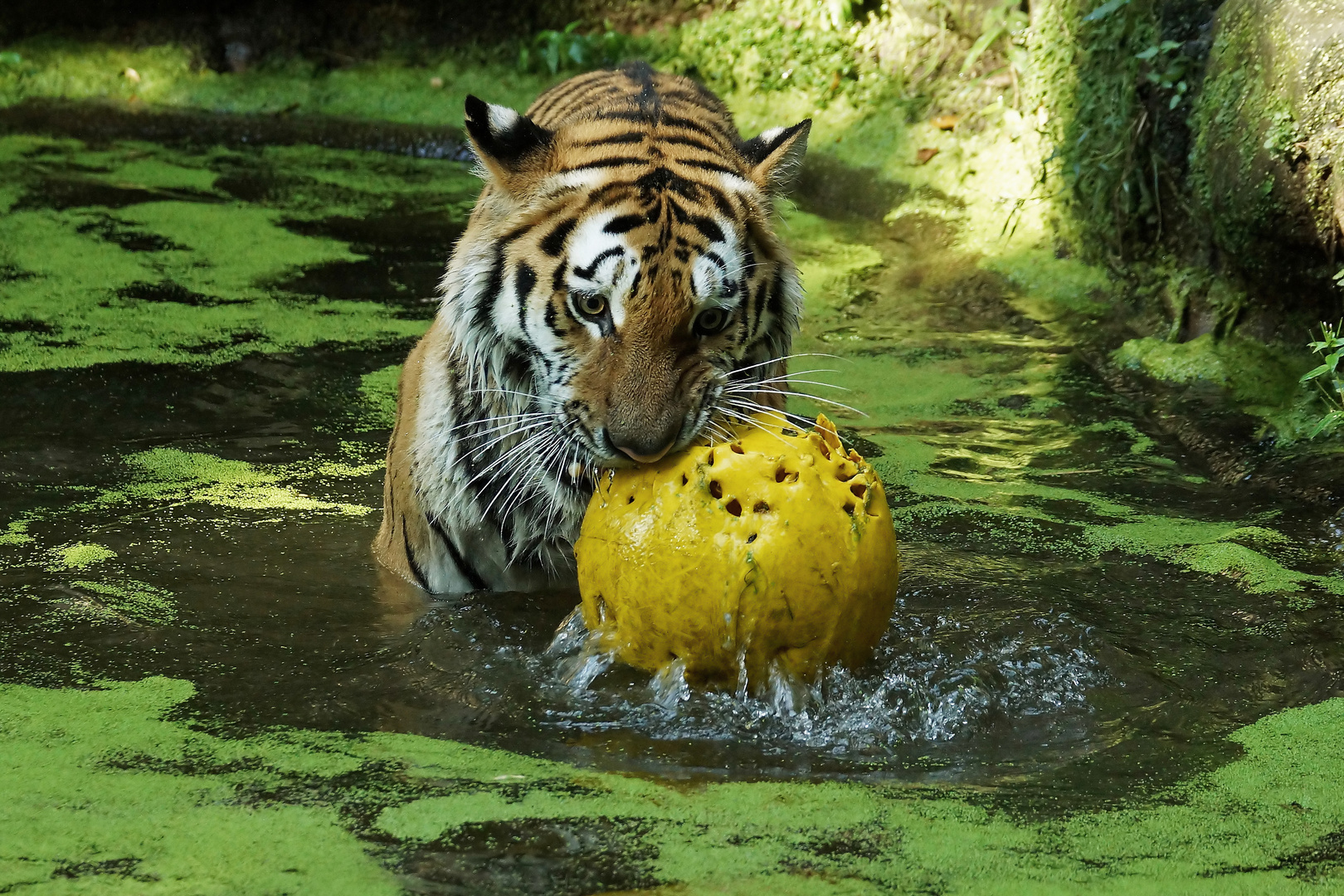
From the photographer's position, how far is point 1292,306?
4.35 meters

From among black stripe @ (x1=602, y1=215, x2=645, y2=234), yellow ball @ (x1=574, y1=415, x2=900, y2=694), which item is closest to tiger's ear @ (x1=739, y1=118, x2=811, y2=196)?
black stripe @ (x1=602, y1=215, x2=645, y2=234)

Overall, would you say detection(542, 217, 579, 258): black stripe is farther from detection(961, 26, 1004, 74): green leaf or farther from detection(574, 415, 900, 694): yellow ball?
detection(961, 26, 1004, 74): green leaf

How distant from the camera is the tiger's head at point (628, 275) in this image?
251cm

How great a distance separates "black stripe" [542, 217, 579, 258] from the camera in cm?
270

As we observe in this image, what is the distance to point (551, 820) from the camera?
207 centimetres

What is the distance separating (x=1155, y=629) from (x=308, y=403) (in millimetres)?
2813

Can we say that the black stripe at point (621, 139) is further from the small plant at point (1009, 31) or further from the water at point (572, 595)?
the small plant at point (1009, 31)

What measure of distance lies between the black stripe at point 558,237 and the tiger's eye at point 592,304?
143 millimetres

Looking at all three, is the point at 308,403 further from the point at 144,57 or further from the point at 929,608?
the point at 144,57

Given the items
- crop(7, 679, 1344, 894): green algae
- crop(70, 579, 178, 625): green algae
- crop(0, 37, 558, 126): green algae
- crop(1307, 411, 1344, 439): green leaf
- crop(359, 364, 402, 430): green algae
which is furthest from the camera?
crop(0, 37, 558, 126): green algae

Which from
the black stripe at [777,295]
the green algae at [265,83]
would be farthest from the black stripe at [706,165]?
the green algae at [265,83]

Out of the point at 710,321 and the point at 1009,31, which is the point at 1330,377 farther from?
the point at 1009,31

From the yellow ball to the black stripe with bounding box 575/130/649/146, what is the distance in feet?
2.57

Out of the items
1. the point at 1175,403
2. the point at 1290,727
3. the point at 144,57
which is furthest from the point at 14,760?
the point at 144,57
